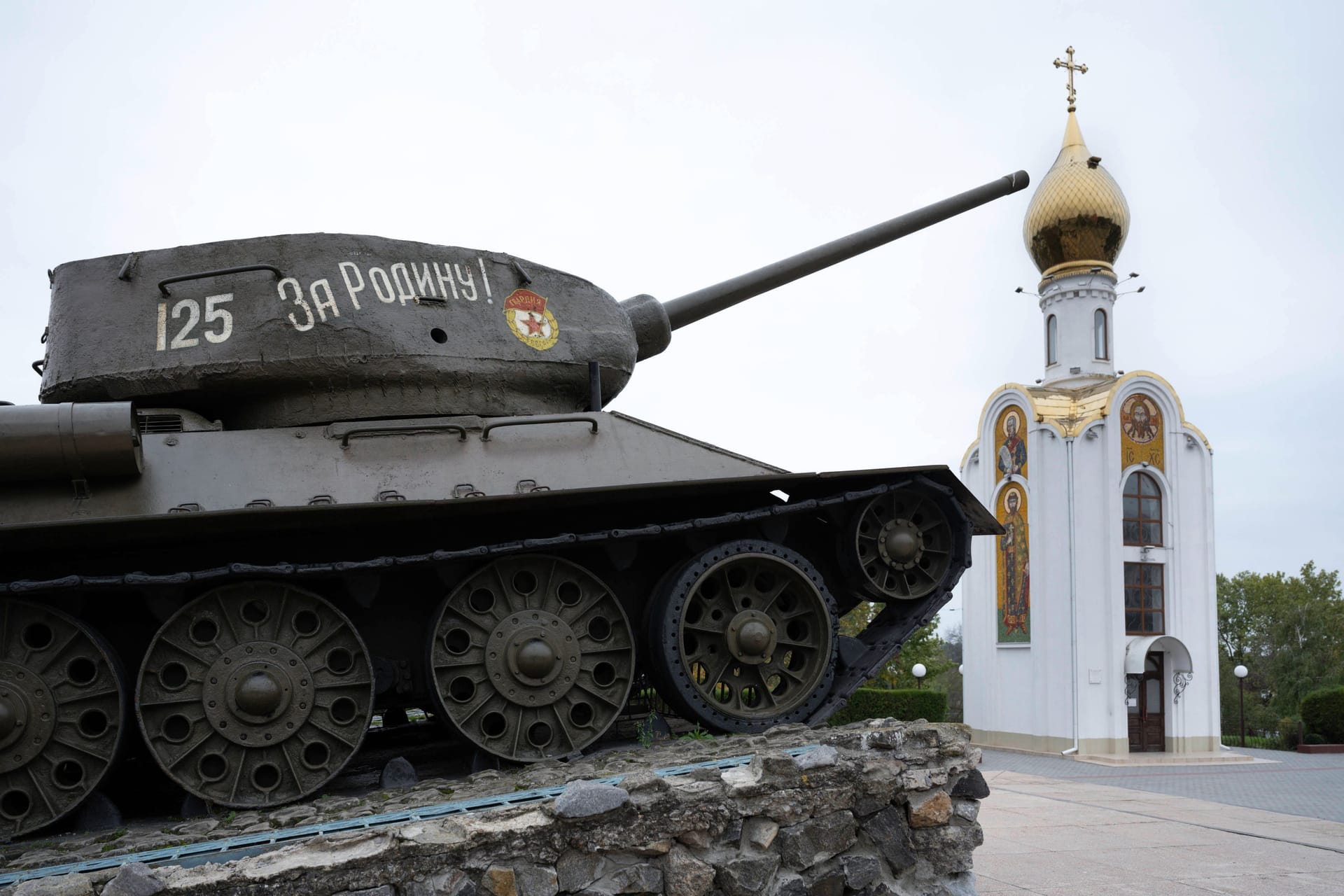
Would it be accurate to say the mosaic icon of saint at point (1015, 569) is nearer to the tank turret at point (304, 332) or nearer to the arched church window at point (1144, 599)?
the arched church window at point (1144, 599)

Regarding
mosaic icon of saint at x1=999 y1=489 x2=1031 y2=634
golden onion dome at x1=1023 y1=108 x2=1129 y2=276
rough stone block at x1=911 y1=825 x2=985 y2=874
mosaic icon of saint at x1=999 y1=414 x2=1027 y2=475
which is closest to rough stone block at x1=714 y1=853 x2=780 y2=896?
rough stone block at x1=911 y1=825 x2=985 y2=874

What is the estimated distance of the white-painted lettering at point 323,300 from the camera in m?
7.32

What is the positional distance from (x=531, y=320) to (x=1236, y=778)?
20094 millimetres

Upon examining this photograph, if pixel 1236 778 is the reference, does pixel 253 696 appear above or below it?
above

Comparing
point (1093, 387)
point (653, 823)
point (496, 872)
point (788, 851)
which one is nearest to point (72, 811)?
point (496, 872)

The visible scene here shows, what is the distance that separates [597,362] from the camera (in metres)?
8.24

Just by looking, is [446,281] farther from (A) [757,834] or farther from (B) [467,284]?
(A) [757,834]

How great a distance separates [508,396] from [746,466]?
5.57 ft

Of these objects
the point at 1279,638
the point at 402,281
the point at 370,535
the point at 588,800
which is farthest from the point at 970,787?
the point at 1279,638

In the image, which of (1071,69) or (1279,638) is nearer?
(1071,69)

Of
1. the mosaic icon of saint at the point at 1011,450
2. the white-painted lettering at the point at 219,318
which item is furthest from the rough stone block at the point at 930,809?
the mosaic icon of saint at the point at 1011,450

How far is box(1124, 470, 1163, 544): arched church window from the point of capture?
88.0 ft

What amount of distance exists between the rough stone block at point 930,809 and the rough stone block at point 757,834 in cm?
101

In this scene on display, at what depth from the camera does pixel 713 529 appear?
7.98 m
